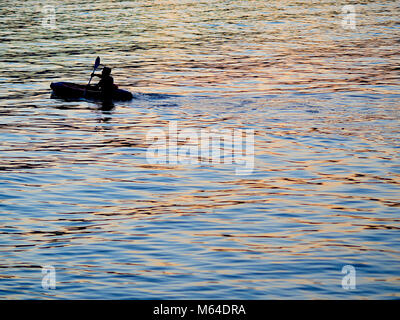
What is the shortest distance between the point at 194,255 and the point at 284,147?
9.53 metres

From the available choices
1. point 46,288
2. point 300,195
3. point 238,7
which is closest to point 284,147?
point 300,195

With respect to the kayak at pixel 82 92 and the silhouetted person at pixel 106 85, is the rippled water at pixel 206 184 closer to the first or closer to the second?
the kayak at pixel 82 92

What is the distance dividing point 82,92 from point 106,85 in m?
1.52

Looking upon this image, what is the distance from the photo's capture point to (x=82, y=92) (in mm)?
32719

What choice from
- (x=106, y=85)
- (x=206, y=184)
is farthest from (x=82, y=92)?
(x=206, y=184)

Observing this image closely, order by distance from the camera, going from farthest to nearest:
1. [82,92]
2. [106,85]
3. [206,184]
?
[82,92]
[106,85]
[206,184]

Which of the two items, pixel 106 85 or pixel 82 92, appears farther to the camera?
pixel 82 92

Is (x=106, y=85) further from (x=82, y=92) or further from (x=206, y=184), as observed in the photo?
(x=206, y=184)

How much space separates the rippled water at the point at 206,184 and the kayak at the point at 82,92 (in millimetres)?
359

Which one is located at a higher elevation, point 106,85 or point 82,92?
point 106,85

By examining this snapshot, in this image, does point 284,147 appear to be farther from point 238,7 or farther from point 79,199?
point 238,7

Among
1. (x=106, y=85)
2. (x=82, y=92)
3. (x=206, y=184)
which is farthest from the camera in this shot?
(x=82, y=92)

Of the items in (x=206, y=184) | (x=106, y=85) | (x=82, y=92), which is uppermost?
(x=106, y=85)

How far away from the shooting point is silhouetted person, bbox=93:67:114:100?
31391 millimetres
